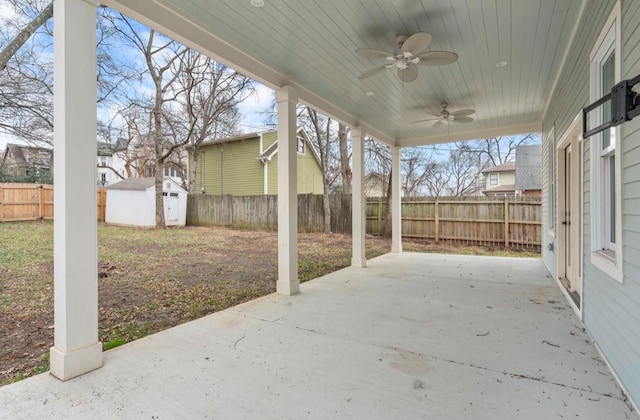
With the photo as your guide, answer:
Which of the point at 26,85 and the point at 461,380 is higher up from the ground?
the point at 26,85

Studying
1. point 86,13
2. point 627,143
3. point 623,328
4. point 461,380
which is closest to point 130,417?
point 461,380

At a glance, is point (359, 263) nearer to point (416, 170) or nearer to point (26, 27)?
point (26, 27)

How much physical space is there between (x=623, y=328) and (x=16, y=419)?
345 centimetres

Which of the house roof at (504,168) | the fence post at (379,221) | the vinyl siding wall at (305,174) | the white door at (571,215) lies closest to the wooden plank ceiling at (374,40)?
the white door at (571,215)

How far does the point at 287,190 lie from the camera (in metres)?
4.05

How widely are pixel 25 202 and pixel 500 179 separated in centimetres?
2271

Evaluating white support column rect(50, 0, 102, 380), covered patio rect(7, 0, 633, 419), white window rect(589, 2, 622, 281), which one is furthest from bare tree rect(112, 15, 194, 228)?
white window rect(589, 2, 622, 281)

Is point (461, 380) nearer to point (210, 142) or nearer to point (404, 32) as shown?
Answer: point (404, 32)

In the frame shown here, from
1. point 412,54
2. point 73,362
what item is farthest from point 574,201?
point 73,362

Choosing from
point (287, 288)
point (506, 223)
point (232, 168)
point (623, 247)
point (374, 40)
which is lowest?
point (287, 288)

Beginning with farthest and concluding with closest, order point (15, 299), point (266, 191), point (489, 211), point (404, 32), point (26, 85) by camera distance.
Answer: point (266, 191)
point (489, 211)
point (26, 85)
point (15, 299)
point (404, 32)

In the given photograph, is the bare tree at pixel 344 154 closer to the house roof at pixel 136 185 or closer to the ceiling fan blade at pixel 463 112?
the ceiling fan blade at pixel 463 112

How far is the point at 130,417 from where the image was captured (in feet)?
5.48

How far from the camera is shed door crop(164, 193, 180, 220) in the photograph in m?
13.2
